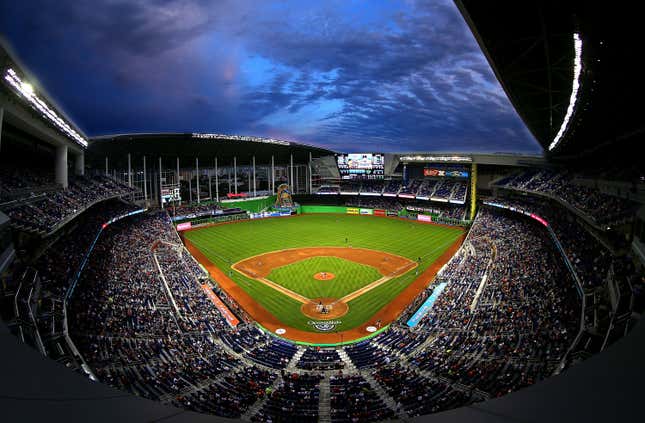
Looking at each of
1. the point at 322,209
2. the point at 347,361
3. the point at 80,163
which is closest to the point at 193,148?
the point at 80,163

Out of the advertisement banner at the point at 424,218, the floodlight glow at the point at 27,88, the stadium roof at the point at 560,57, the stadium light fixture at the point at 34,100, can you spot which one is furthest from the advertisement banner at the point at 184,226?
the stadium roof at the point at 560,57

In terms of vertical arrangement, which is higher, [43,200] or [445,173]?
[445,173]

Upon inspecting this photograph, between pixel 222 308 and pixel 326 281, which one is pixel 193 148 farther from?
pixel 222 308

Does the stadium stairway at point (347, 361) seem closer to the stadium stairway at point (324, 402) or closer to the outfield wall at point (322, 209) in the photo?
the stadium stairway at point (324, 402)

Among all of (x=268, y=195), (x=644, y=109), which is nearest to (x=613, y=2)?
(x=644, y=109)

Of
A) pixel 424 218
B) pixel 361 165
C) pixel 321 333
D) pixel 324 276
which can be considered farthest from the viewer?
pixel 361 165
